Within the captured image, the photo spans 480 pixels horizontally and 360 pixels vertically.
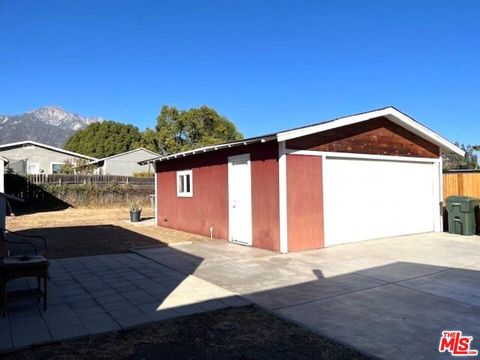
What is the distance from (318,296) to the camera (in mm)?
5895

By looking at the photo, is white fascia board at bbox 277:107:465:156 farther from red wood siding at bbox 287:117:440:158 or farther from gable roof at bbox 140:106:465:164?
red wood siding at bbox 287:117:440:158

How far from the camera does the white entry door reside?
10.6 m

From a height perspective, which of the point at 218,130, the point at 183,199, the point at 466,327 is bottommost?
the point at 466,327

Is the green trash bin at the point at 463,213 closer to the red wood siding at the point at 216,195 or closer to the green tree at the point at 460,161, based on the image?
the red wood siding at the point at 216,195

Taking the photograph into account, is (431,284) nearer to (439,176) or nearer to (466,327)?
(466,327)

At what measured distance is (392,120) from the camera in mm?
11883

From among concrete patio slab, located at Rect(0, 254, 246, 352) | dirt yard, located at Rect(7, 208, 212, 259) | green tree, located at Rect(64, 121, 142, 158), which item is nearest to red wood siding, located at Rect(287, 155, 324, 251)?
concrete patio slab, located at Rect(0, 254, 246, 352)

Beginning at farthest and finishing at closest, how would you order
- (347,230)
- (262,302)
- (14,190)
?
(14,190)
(347,230)
(262,302)

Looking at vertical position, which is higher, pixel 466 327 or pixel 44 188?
pixel 44 188

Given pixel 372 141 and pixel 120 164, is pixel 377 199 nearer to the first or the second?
pixel 372 141

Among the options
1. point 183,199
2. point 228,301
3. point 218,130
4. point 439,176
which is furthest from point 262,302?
point 218,130

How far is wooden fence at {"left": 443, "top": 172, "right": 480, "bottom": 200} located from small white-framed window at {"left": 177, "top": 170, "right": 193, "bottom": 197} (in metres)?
8.74

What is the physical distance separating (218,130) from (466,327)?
40299 millimetres

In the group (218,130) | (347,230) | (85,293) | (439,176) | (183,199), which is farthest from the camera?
(218,130)
